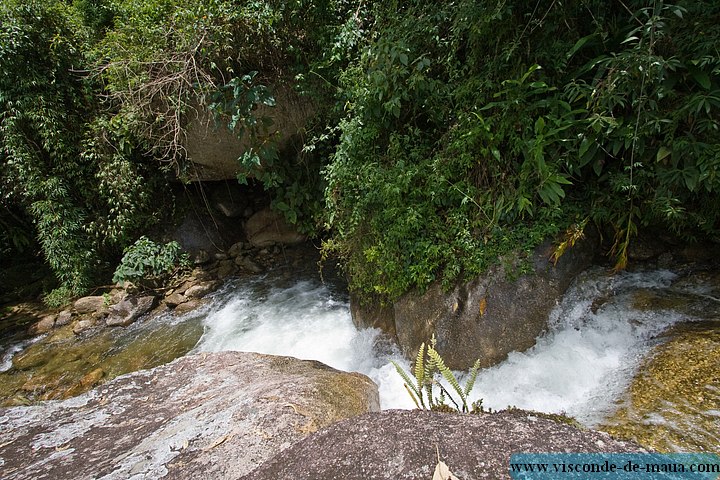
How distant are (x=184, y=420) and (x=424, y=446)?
1.98 metres

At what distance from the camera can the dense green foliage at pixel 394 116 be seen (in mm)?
2742

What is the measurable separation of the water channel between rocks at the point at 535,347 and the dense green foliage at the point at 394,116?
54 centimetres

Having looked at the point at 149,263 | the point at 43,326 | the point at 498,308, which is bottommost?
the point at 498,308

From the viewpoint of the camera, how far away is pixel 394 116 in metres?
4.10

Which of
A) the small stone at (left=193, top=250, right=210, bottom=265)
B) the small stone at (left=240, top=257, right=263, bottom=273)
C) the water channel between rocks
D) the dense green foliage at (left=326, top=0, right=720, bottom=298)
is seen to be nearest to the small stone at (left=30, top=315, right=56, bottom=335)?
the water channel between rocks

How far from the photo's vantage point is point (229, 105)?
15.9ft

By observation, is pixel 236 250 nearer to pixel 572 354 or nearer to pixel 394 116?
pixel 394 116

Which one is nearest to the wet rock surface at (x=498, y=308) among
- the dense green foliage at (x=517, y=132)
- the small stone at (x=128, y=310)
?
the dense green foliage at (x=517, y=132)

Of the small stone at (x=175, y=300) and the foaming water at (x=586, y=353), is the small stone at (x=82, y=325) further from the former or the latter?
the foaming water at (x=586, y=353)

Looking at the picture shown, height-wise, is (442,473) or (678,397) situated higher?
(442,473)

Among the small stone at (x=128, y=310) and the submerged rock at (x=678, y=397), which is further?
the small stone at (x=128, y=310)

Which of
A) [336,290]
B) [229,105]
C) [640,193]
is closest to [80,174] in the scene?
[229,105]

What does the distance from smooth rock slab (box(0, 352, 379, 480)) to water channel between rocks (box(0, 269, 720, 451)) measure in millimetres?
1086

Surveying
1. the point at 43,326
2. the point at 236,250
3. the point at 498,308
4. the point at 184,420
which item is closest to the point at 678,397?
the point at 498,308
